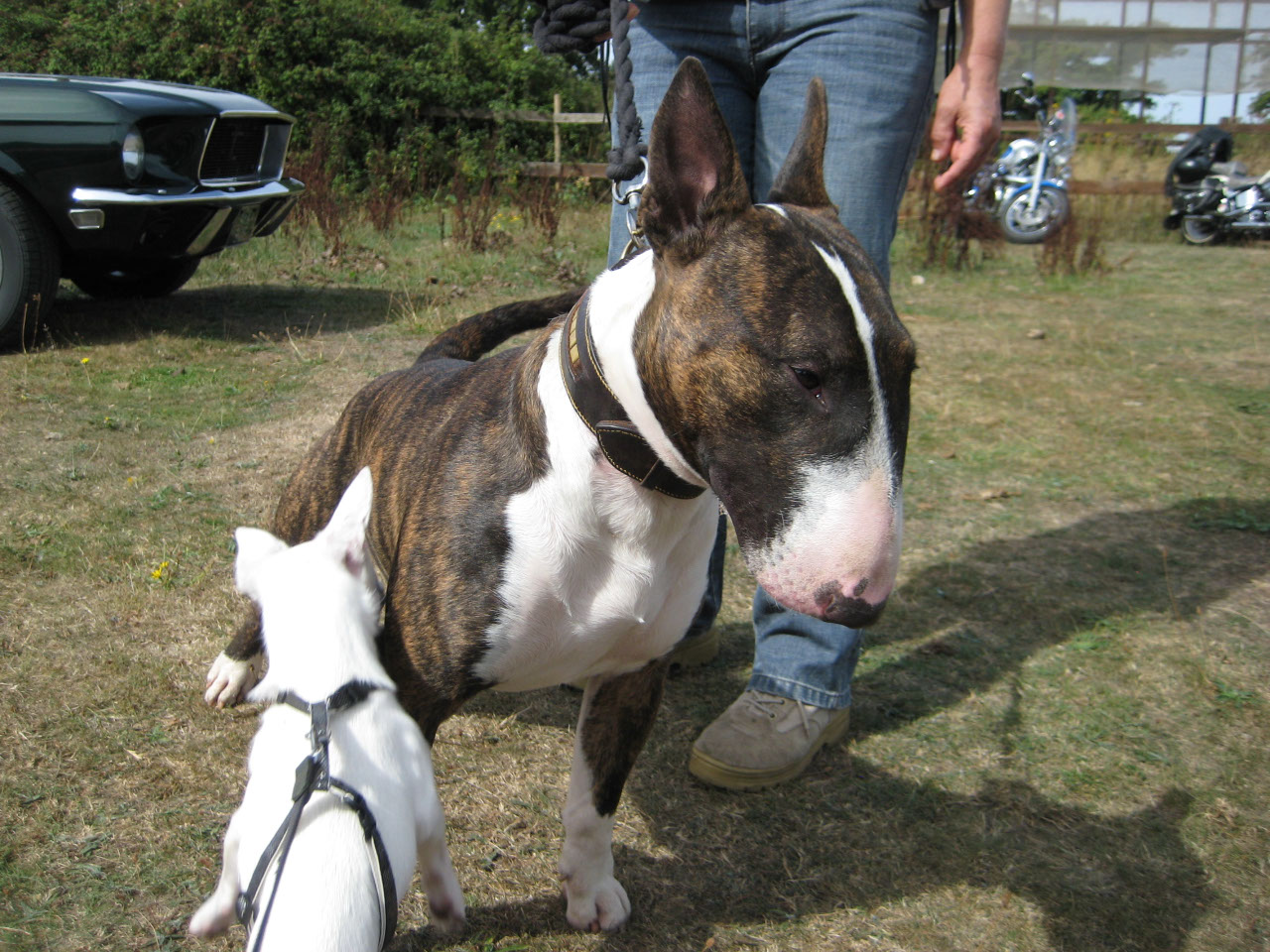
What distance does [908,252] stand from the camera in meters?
9.47

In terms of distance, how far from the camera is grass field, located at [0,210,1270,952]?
6.75 ft

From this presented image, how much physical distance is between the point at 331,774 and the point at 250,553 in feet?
1.86

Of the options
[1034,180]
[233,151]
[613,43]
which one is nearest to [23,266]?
[233,151]

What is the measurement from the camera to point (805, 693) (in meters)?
2.59

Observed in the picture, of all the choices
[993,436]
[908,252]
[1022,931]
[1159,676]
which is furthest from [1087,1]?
[1022,931]

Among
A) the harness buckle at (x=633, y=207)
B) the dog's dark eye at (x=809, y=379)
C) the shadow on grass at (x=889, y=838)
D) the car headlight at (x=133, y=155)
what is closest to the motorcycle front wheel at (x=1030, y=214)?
the shadow on grass at (x=889, y=838)

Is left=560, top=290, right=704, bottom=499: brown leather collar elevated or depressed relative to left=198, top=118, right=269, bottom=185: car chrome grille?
depressed

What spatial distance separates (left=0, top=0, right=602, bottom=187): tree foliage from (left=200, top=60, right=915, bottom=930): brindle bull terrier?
9.98 m

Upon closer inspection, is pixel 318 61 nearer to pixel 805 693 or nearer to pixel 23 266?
pixel 23 266

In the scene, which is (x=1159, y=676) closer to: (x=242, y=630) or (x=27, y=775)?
(x=242, y=630)

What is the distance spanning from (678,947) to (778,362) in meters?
1.22

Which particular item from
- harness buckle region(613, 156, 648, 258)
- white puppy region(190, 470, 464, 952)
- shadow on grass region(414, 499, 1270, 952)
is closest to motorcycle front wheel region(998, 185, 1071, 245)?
shadow on grass region(414, 499, 1270, 952)

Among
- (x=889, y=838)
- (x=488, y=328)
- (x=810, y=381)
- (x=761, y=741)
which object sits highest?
(x=810, y=381)

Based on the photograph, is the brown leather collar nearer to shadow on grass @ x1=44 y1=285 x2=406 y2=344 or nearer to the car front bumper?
the car front bumper
